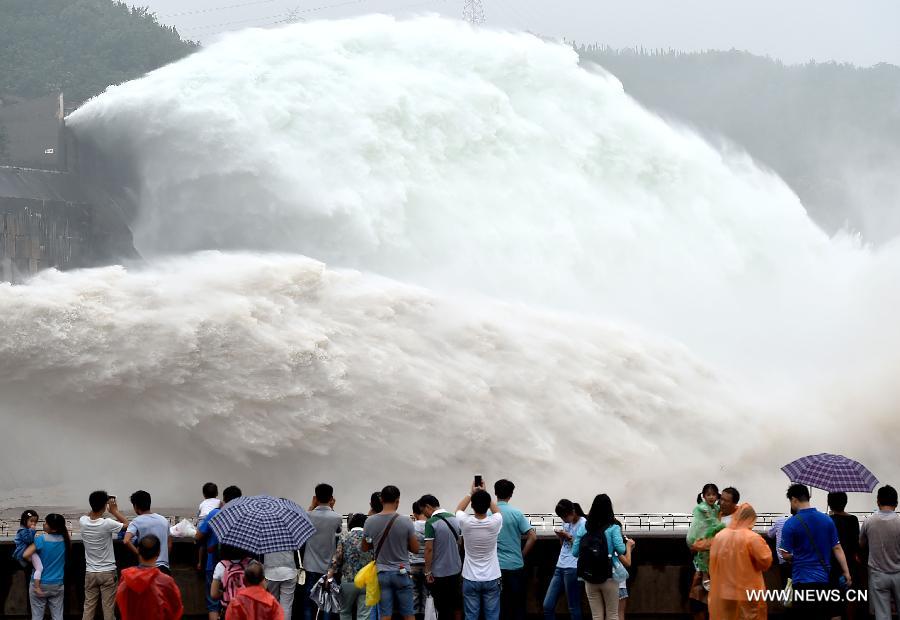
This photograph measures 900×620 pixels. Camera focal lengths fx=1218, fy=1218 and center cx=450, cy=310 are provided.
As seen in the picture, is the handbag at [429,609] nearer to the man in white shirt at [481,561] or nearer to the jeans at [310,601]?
the man in white shirt at [481,561]

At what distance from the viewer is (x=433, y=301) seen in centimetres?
2345

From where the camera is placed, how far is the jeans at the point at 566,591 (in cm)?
1216

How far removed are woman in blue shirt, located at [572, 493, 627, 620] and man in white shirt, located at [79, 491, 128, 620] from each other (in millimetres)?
4619

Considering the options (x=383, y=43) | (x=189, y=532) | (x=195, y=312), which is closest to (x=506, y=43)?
(x=383, y=43)

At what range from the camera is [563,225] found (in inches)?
1401

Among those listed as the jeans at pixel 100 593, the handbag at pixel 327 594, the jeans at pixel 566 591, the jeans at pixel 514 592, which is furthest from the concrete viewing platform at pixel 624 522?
the handbag at pixel 327 594

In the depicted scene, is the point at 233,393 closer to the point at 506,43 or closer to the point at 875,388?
the point at 875,388

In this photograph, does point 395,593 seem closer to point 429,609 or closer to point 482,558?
point 429,609

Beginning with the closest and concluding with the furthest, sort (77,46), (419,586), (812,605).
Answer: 1. (812,605)
2. (419,586)
3. (77,46)

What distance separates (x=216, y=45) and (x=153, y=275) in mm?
16117

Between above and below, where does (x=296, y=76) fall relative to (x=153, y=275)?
above

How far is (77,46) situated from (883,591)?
111960 millimetres

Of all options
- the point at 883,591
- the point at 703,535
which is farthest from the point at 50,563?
the point at 883,591

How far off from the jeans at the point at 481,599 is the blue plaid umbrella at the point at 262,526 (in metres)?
1.86
